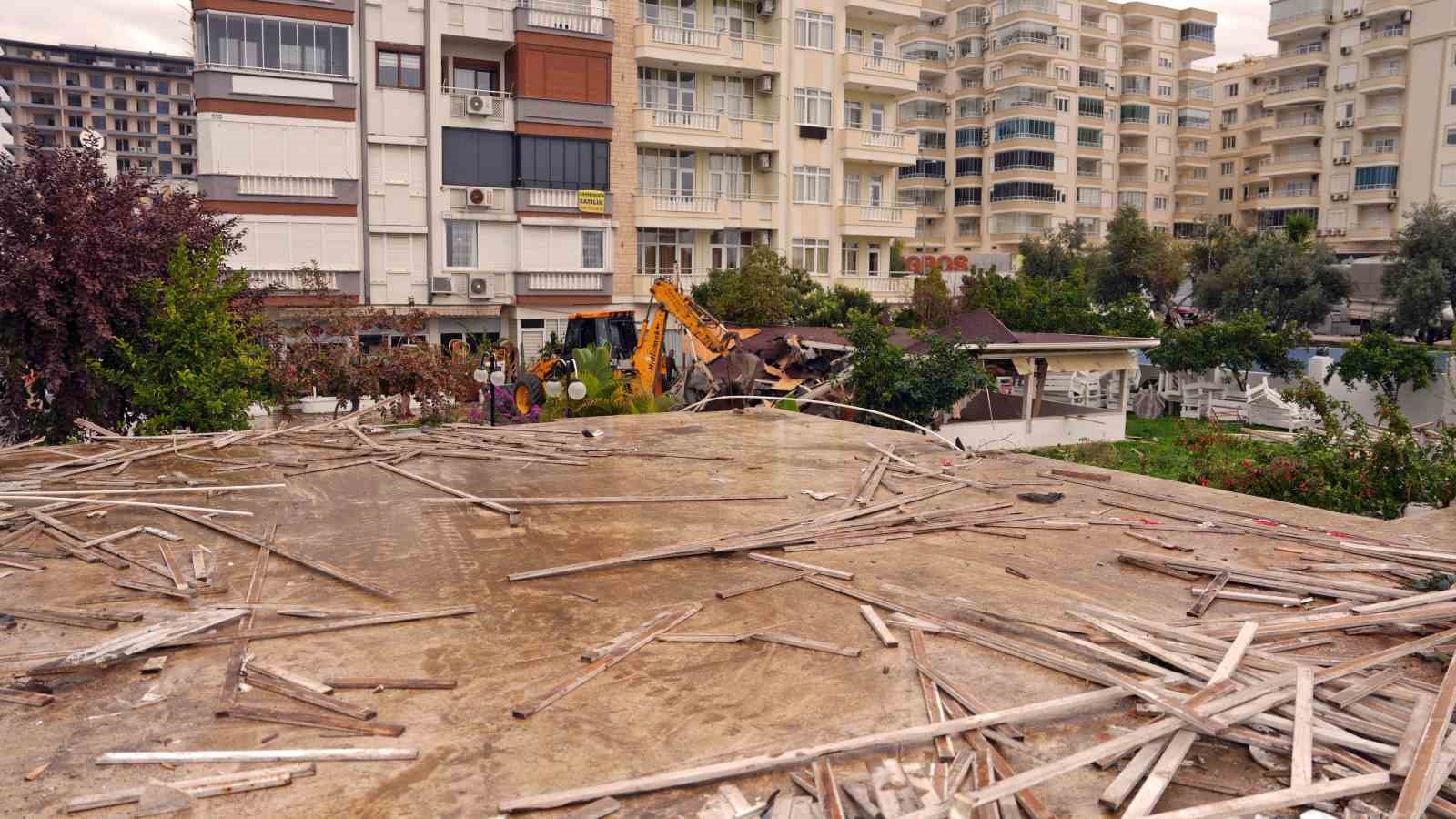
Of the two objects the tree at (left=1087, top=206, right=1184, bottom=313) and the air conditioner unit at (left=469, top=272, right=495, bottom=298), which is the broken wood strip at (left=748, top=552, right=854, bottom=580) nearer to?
the air conditioner unit at (left=469, top=272, right=495, bottom=298)

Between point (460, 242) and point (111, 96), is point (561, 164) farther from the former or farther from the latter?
point (111, 96)

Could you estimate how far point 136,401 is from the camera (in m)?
14.7

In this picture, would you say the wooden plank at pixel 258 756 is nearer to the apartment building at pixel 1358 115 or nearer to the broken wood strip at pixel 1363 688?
the broken wood strip at pixel 1363 688

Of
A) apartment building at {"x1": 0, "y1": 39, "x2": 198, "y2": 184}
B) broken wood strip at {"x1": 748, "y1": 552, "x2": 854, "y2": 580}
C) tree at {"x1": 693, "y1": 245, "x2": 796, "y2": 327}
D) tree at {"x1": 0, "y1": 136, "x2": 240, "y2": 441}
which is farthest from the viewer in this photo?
apartment building at {"x1": 0, "y1": 39, "x2": 198, "y2": 184}

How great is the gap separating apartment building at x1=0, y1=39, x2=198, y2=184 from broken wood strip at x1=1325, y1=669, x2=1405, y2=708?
144976 mm

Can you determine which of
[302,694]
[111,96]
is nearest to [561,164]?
[302,694]

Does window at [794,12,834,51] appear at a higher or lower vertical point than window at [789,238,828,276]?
higher

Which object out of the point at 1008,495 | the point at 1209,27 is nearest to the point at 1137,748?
the point at 1008,495

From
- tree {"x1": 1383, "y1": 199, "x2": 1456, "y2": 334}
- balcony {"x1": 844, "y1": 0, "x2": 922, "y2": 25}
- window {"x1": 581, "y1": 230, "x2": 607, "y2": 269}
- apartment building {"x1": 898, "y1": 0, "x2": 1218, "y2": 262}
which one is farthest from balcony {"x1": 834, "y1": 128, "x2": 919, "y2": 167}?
apartment building {"x1": 898, "y1": 0, "x2": 1218, "y2": 262}

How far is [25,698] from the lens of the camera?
229 inches

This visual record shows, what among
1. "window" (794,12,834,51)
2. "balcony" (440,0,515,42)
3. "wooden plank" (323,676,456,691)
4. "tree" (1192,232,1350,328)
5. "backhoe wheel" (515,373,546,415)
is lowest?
"wooden plank" (323,676,456,691)

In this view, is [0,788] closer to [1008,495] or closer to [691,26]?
[1008,495]

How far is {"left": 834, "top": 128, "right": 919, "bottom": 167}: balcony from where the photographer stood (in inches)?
1634

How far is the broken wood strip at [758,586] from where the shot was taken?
795 centimetres
